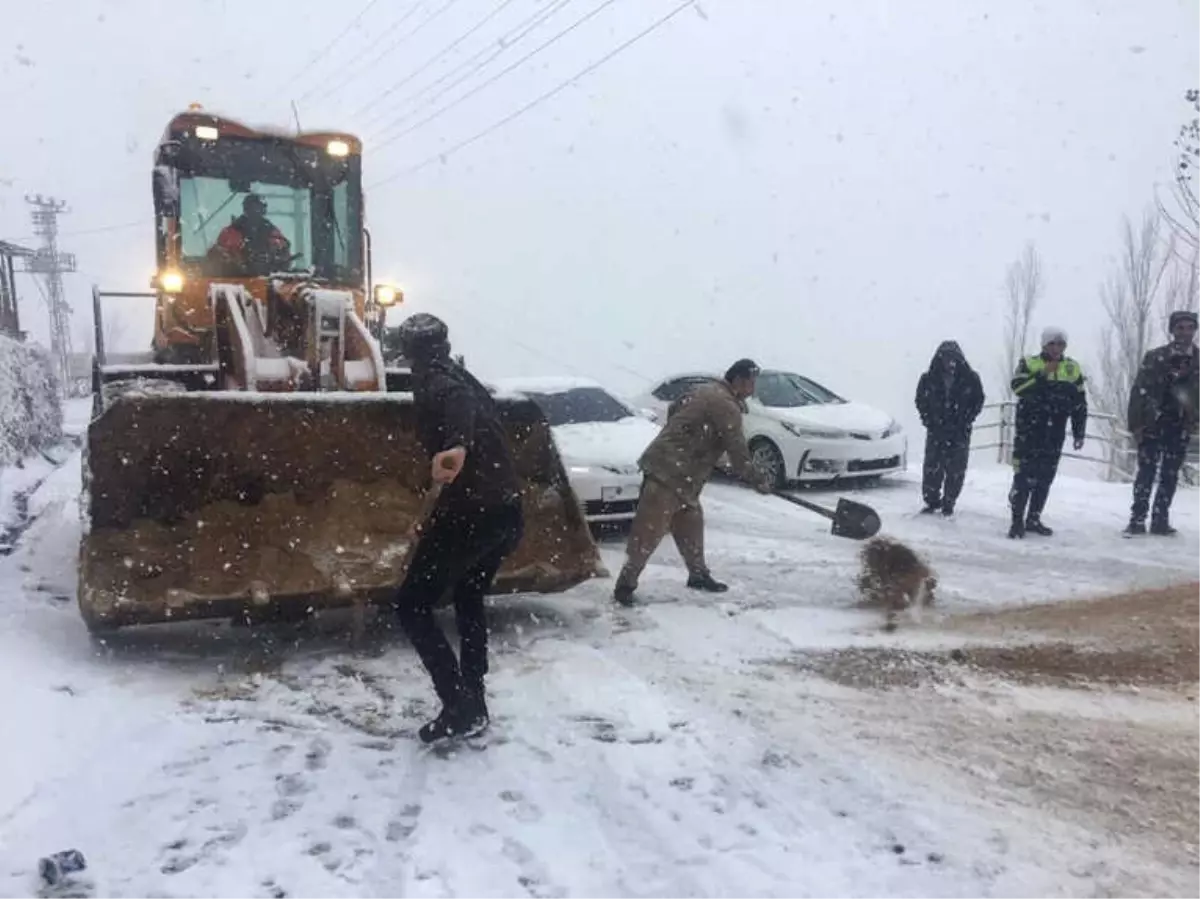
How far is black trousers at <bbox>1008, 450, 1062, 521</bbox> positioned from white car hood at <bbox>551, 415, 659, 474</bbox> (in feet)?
10.4

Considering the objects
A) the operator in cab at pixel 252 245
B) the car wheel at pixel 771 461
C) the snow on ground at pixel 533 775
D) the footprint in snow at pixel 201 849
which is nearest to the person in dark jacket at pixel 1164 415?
the car wheel at pixel 771 461

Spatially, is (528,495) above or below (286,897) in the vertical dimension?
above

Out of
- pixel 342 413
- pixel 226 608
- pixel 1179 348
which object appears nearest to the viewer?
pixel 226 608

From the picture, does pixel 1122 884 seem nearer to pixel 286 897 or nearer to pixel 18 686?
pixel 286 897

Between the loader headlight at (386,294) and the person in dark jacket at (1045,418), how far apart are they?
5.49 m

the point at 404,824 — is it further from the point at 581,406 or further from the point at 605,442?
the point at 581,406

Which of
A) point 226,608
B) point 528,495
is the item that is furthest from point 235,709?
point 528,495

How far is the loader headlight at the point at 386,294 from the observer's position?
867cm

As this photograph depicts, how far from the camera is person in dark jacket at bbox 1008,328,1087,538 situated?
893 cm

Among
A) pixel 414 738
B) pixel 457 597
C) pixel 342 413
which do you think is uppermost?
pixel 342 413

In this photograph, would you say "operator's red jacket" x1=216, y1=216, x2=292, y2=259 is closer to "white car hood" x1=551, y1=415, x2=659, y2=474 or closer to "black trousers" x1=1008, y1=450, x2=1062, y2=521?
"white car hood" x1=551, y1=415, x2=659, y2=474

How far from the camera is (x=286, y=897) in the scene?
10.0 ft

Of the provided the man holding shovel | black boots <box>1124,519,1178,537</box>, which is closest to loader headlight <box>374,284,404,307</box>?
the man holding shovel

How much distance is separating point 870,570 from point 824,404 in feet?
19.5
